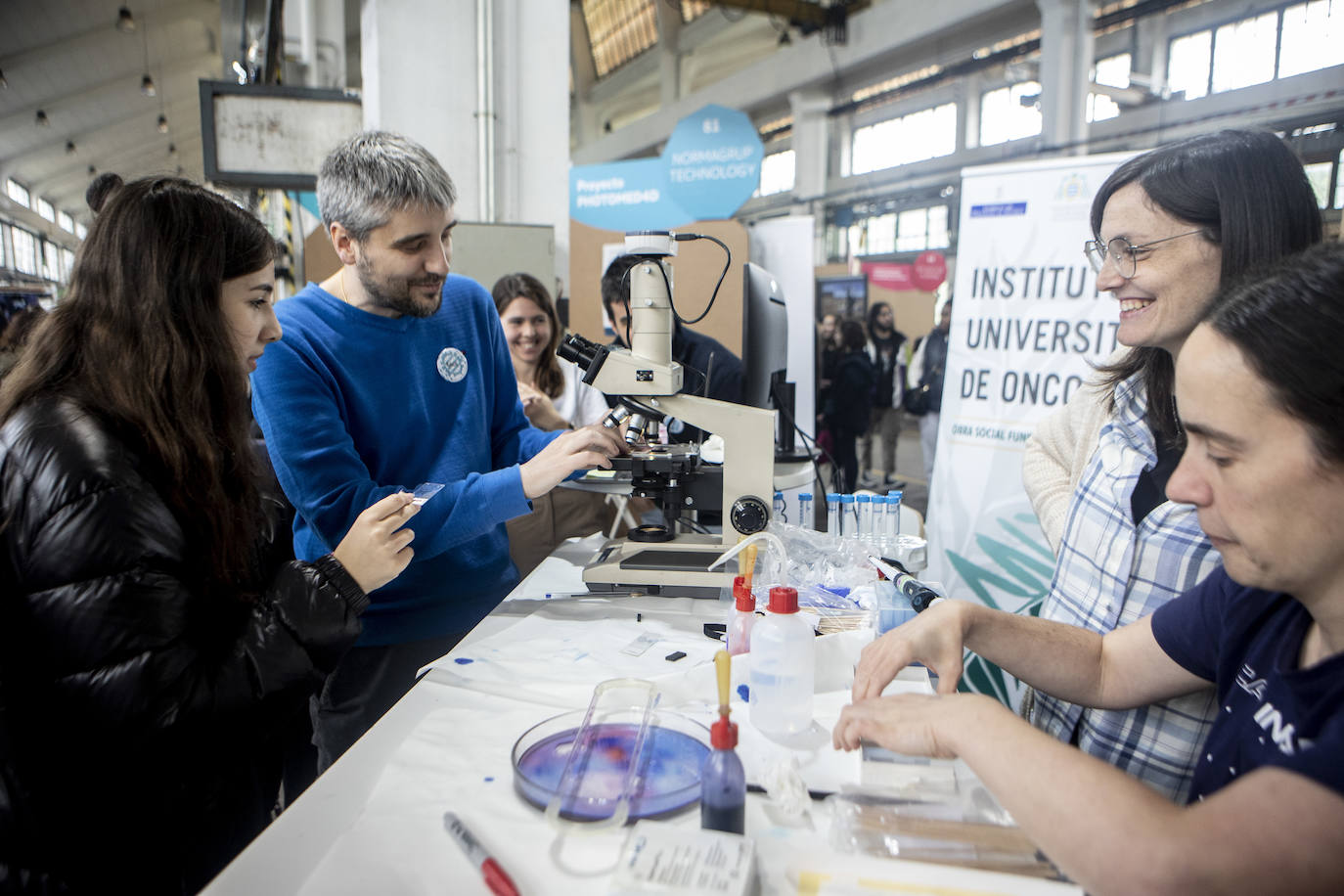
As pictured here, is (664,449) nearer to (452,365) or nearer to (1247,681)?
(452,365)

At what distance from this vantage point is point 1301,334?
0.73 m

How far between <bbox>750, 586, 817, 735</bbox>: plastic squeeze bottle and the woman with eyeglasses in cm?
49

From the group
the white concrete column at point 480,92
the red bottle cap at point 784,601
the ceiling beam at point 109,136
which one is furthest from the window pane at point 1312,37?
the ceiling beam at point 109,136

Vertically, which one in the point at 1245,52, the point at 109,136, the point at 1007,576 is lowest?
the point at 1007,576

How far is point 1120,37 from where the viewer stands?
7.34 metres

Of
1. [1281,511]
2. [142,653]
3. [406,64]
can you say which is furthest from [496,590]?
[406,64]

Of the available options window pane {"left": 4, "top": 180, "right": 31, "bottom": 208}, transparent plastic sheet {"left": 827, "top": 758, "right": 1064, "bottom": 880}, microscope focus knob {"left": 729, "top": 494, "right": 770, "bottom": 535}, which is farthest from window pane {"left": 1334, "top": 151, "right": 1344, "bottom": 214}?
A: window pane {"left": 4, "top": 180, "right": 31, "bottom": 208}

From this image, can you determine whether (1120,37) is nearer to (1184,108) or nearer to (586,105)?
(1184,108)

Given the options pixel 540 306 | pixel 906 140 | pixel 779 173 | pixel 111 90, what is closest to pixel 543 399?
pixel 540 306

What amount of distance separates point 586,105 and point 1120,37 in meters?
10.3

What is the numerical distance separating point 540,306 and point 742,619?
2311mm

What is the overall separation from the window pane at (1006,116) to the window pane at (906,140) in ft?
1.40

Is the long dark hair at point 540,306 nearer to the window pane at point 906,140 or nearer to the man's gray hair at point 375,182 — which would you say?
the man's gray hair at point 375,182

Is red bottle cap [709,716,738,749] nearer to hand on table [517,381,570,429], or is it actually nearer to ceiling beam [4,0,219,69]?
hand on table [517,381,570,429]
